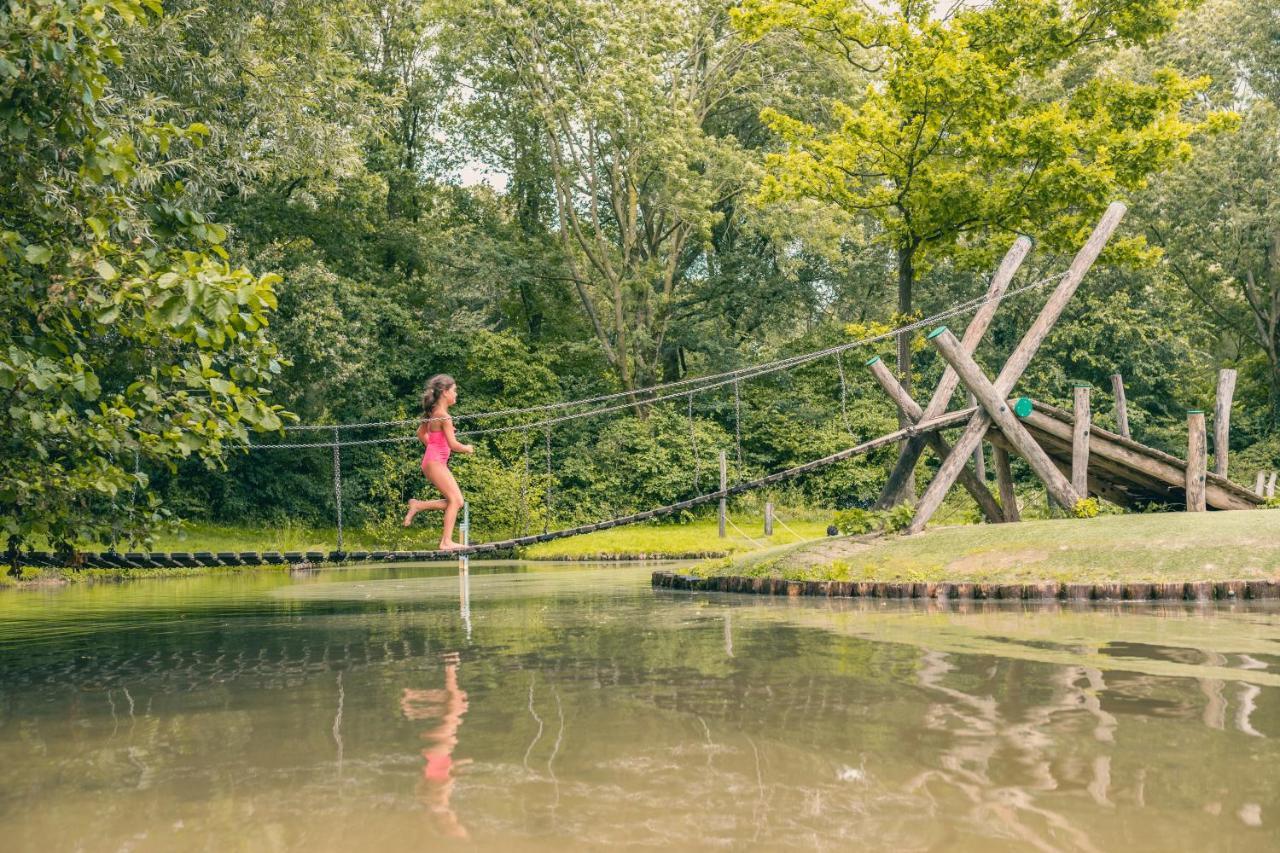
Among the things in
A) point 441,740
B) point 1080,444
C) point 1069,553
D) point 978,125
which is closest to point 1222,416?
point 1080,444

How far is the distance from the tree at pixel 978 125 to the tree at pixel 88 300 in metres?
13.1

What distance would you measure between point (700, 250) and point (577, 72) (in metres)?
12.4

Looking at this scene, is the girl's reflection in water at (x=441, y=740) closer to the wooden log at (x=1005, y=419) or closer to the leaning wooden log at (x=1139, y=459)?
the wooden log at (x=1005, y=419)

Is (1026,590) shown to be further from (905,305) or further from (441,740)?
(441,740)

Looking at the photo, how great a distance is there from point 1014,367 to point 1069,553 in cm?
358

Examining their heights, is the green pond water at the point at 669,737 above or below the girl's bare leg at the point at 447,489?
below

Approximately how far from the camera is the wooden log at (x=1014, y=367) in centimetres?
1631

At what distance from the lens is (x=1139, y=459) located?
1734cm

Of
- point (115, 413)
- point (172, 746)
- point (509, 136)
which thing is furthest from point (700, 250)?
point (172, 746)

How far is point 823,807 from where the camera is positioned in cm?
477

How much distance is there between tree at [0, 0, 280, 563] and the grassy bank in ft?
29.0

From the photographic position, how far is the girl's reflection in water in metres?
4.80

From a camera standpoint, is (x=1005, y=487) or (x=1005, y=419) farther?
(x=1005, y=487)

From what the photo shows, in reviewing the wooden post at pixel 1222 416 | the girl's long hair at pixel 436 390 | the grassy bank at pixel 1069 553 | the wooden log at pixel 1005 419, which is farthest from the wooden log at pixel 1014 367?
the girl's long hair at pixel 436 390
